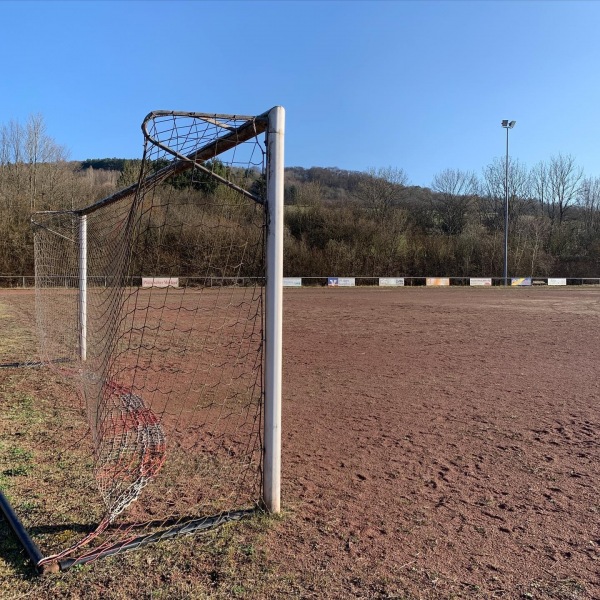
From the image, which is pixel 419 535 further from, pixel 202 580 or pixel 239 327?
pixel 239 327

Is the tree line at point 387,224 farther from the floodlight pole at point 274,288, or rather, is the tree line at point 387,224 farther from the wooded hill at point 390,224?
the floodlight pole at point 274,288

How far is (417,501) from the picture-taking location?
12.0 feet

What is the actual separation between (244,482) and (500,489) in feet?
6.42

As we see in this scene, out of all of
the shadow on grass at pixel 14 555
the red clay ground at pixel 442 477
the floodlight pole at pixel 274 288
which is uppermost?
the floodlight pole at pixel 274 288

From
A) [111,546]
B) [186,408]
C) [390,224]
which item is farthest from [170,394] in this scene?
[390,224]

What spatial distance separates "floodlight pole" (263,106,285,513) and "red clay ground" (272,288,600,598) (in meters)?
0.56

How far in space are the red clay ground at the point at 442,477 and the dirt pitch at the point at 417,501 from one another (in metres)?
0.01

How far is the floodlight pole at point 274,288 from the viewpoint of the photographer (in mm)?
3281

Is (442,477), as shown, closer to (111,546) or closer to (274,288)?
(274,288)

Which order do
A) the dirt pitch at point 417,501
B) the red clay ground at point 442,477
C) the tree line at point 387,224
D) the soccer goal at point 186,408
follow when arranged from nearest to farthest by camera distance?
the dirt pitch at point 417,501
the red clay ground at point 442,477
the soccer goal at point 186,408
the tree line at point 387,224

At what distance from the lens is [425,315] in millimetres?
18641

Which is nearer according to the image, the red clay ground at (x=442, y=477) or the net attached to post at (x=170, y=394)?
the red clay ground at (x=442, y=477)

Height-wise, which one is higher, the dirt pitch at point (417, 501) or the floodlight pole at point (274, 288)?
the floodlight pole at point (274, 288)

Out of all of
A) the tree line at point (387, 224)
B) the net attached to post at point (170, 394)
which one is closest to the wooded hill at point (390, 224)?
the tree line at point (387, 224)
